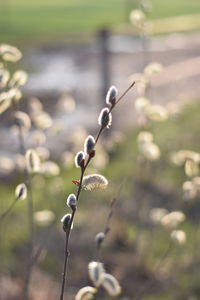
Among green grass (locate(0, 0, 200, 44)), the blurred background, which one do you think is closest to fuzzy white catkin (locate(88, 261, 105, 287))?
the blurred background

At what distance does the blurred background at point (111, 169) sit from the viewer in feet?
13.7

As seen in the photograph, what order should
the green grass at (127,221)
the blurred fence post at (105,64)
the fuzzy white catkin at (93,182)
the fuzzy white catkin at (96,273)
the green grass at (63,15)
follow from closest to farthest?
the fuzzy white catkin at (93,182), the fuzzy white catkin at (96,273), the green grass at (127,221), the blurred fence post at (105,64), the green grass at (63,15)

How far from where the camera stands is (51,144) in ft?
25.8

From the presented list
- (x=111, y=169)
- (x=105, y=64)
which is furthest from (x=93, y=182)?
(x=105, y=64)

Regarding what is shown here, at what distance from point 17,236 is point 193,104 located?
4.74m

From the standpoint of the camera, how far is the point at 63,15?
23.6m

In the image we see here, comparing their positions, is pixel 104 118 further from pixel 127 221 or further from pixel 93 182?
Answer: pixel 127 221

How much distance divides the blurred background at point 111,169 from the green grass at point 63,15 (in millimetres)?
3394

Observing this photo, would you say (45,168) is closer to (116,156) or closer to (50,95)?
(116,156)

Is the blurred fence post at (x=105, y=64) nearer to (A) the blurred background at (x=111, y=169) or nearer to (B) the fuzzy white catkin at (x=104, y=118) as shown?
(A) the blurred background at (x=111, y=169)

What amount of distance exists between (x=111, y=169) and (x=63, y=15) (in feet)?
58.4

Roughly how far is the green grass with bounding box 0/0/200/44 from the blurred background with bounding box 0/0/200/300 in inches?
134

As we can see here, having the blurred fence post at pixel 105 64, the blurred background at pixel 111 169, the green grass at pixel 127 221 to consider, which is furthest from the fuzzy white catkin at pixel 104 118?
the blurred fence post at pixel 105 64

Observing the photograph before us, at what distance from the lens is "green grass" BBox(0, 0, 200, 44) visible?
60.4 ft
